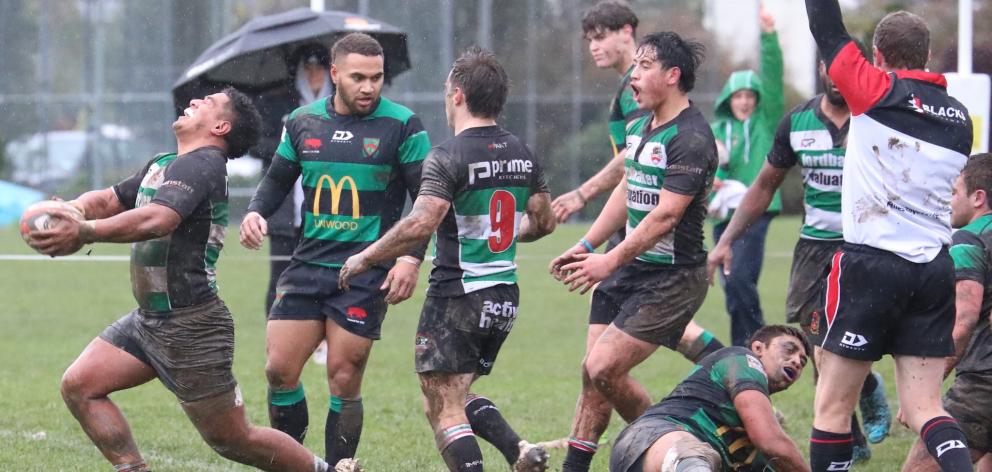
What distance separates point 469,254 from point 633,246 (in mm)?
719

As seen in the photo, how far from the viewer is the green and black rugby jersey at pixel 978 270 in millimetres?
5539

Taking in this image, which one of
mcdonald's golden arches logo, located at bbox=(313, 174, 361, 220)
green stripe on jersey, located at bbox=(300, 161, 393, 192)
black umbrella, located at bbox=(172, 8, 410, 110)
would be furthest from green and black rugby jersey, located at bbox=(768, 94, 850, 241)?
black umbrella, located at bbox=(172, 8, 410, 110)

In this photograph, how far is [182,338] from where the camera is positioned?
5.42 metres

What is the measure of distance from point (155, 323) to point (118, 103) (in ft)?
89.4

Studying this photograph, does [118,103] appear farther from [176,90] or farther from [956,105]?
[956,105]

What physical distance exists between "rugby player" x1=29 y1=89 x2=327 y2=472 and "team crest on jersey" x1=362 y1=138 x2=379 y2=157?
83 cm

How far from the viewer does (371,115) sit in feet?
20.8

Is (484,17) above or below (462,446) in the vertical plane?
above

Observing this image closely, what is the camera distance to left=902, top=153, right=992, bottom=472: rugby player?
217 inches

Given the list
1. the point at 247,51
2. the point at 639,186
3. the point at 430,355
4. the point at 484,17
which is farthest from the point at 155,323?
the point at 484,17

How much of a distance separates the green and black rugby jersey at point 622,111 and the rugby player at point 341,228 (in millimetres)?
1291

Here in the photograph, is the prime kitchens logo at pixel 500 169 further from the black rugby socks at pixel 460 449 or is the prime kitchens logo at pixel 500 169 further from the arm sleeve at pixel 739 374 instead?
the arm sleeve at pixel 739 374

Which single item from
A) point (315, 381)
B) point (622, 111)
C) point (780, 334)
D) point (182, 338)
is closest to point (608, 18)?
point (622, 111)

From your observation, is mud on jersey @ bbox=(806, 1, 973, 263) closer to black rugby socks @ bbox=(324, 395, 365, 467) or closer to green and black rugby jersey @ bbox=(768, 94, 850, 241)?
green and black rugby jersey @ bbox=(768, 94, 850, 241)
